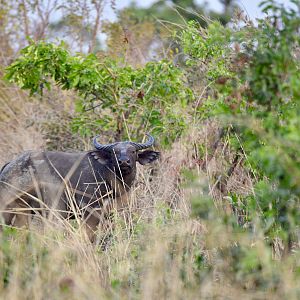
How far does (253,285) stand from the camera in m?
4.94

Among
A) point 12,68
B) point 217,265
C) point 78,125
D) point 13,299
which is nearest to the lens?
point 13,299

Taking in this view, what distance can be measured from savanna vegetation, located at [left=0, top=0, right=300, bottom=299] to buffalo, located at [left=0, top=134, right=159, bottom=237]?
0.29 metres

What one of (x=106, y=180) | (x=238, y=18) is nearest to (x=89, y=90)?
(x=106, y=180)

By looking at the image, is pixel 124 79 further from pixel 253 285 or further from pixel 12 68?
pixel 253 285

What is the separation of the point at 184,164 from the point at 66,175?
4.11 feet

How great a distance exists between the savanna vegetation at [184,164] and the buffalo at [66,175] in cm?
29

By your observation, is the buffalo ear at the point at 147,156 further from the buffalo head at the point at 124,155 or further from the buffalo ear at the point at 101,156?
the buffalo ear at the point at 101,156

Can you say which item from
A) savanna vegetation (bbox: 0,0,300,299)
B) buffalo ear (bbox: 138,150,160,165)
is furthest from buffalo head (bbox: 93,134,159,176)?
savanna vegetation (bbox: 0,0,300,299)

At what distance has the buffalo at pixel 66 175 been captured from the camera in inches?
343

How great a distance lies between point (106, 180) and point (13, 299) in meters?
4.19

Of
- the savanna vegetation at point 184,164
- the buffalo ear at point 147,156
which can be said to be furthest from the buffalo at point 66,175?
the savanna vegetation at point 184,164

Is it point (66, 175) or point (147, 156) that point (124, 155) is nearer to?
point (147, 156)

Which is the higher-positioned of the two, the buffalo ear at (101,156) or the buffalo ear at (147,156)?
the buffalo ear at (101,156)

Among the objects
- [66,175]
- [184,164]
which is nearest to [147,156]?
[184,164]
